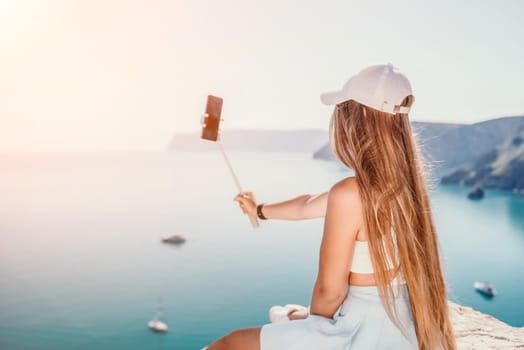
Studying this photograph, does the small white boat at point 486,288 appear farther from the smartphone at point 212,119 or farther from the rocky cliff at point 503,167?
the rocky cliff at point 503,167

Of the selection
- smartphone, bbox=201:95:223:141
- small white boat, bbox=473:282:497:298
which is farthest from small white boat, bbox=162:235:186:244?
smartphone, bbox=201:95:223:141

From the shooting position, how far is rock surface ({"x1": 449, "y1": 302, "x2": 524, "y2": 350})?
9.47 feet

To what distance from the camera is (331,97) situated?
71.5 inches

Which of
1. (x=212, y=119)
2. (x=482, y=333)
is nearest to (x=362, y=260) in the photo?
(x=212, y=119)

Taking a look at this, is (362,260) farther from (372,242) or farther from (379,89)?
(379,89)

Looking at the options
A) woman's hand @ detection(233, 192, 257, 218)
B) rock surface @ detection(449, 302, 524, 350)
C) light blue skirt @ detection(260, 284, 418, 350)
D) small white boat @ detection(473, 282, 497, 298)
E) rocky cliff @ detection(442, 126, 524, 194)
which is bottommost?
light blue skirt @ detection(260, 284, 418, 350)

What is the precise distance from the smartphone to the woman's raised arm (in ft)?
1.29

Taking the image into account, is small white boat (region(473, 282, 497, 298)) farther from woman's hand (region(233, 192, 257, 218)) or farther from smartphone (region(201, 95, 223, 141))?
smartphone (region(201, 95, 223, 141))

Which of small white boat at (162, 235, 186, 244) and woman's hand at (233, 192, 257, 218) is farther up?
small white boat at (162, 235, 186, 244)

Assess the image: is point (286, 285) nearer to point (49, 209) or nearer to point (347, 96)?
point (347, 96)

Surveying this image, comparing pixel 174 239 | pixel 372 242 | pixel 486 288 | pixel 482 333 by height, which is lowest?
pixel 482 333

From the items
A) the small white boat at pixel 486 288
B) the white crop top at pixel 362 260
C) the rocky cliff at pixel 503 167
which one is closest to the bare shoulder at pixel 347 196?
the white crop top at pixel 362 260

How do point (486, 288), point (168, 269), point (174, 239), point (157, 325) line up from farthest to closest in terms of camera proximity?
point (174, 239) < point (168, 269) < point (486, 288) < point (157, 325)

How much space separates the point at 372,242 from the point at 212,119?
1.25 metres
